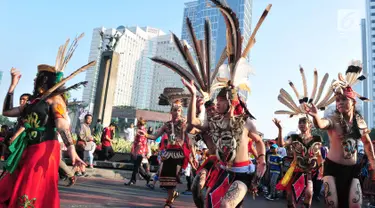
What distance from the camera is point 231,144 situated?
3.81 m

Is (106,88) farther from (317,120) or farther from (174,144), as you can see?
(317,120)

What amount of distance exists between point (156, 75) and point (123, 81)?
14.3m

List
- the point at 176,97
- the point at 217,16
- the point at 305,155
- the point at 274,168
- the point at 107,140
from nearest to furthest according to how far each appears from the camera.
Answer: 1. the point at 305,155
2. the point at 176,97
3. the point at 274,168
4. the point at 107,140
5. the point at 217,16

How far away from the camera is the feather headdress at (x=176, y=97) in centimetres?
659

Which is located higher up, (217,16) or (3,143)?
(217,16)

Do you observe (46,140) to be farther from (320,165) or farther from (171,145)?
(320,165)

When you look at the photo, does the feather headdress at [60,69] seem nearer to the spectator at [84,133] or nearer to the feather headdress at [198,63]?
the feather headdress at [198,63]

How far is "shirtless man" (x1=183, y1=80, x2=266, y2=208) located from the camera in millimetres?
3727

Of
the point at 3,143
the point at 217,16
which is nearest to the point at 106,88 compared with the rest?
the point at 3,143

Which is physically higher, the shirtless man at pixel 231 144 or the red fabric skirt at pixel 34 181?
the shirtless man at pixel 231 144

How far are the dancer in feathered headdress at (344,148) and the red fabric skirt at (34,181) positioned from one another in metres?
3.25

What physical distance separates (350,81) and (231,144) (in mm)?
2595

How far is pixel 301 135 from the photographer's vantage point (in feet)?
21.6

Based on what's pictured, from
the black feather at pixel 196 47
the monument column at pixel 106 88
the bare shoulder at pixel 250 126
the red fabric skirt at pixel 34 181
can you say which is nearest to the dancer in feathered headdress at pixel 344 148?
the bare shoulder at pixel 250 126
